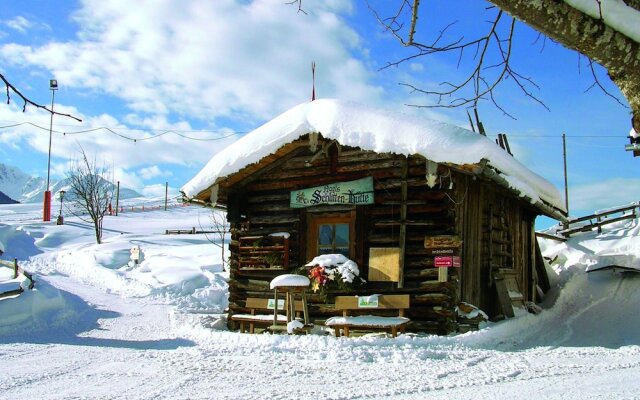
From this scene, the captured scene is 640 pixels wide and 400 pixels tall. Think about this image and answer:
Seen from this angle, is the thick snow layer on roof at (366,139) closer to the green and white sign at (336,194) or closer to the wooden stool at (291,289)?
the green and white sign at (336,194)

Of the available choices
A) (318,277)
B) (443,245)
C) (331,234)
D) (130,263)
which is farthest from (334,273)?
(130,263)

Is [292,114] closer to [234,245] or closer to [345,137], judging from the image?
[345,137]

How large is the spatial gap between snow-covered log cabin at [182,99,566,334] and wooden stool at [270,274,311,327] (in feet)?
1.49

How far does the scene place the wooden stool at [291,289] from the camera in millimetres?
10570

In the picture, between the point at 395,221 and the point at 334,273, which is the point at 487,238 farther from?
the point at 334,273

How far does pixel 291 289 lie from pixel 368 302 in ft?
4.69

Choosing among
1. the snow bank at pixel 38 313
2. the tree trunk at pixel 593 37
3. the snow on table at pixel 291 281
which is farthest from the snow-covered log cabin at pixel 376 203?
the tree trunk at pixel 593 37

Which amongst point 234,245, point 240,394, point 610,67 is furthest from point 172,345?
point 610,67

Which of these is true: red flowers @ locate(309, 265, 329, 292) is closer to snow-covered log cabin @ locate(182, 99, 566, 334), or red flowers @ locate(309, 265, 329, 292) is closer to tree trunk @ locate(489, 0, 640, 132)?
snow-covered log cabin @ locate(182, 99, 566, 334)

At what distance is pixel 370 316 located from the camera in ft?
35.2

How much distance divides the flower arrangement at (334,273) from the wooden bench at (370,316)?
1.02ft

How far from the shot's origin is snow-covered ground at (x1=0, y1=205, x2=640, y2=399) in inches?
Answer: 262

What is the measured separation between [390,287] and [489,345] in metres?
2.04

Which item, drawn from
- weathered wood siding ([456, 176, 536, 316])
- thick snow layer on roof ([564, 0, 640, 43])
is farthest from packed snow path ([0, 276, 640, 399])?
thick snow layer on roof ([564, 0, 640, 43])
